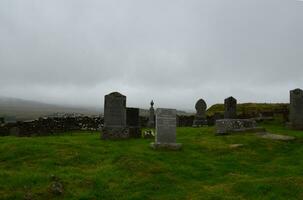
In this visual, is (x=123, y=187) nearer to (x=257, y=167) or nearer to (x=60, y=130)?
(x=257, y=167)

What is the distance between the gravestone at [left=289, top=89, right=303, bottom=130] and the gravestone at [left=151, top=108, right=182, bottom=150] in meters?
11.1

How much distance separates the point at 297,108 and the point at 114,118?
12644mm

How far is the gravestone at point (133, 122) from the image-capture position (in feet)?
76.1

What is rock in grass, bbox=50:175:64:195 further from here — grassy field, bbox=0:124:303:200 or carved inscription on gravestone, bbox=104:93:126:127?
carved inscription on gravestone, bbox=104:93:126:127

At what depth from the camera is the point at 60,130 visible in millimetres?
31953

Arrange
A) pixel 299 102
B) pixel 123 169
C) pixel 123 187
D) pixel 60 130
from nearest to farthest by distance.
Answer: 1. pixel 123 187
2. pixel 123 169
3. pixel 299 102
4. pixel 60 130

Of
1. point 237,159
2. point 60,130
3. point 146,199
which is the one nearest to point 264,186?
point 146,199

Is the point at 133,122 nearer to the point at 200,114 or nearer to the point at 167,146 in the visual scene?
the point at 167,146

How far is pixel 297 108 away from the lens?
27.6m

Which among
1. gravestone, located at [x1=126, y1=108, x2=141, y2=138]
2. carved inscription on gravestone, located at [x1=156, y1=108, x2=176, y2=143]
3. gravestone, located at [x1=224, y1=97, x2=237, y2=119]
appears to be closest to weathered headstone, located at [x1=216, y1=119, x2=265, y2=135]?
gravestone, located at [x1=126, y1=108, x2=141, y2=138]

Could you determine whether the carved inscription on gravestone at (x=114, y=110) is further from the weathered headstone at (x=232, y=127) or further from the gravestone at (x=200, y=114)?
the gravestone at (x=200, y=114)

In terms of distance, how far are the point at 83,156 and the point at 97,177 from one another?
9.75 feet

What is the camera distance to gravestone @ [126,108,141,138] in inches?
913

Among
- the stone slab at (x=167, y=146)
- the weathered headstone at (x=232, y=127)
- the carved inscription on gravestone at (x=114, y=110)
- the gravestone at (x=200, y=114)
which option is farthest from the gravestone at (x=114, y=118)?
the gravestone at (x=200, y=114)
